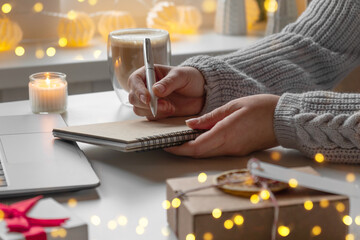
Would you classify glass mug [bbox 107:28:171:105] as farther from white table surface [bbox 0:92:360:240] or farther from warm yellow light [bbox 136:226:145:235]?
warm yellow light [bbox 136:226:145:235]

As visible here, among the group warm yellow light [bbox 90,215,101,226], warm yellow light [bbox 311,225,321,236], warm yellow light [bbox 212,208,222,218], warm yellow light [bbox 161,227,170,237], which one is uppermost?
warm yellow light [bbox 212,208,222,218]

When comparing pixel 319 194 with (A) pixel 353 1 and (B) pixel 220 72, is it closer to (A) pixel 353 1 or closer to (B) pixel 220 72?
(B) pixel 220 72

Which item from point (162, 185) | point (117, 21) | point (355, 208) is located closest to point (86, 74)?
point (117, 21)

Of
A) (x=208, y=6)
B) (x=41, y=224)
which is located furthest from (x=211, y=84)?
(x=208, y=6)

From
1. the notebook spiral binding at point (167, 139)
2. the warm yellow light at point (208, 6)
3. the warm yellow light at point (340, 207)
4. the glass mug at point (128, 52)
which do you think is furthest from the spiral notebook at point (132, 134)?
the warm yellow light at point (208, 6)

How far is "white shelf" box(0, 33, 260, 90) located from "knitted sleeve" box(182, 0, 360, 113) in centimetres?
59

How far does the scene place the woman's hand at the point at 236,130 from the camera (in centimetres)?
83

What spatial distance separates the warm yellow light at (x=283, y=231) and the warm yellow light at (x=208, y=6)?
64.7 inches

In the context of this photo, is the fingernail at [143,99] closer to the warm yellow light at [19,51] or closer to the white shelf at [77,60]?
the white shelf at [77,60]

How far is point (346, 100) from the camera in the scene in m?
0.84

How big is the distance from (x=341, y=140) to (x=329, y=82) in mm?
387

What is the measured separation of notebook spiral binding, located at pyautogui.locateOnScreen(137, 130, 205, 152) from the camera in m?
0.81

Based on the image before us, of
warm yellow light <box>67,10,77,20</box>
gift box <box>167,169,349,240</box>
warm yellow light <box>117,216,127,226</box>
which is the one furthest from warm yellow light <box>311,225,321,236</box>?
warm yellow light <box>67,10,77,20</box>

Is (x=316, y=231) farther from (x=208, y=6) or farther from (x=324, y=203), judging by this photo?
(x=208, y=6)
